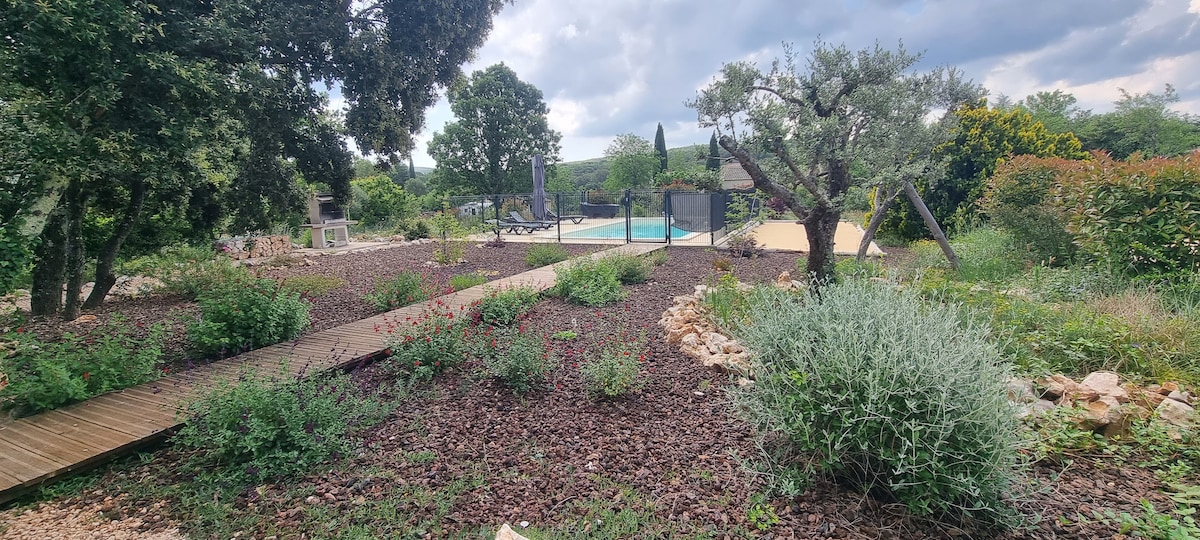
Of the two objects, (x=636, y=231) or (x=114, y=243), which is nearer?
(x=114, y=243)

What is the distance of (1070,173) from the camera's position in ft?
18.7

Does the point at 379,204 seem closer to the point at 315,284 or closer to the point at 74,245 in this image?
the point at 315,284

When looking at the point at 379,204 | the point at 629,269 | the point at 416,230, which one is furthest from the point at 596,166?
the point at 629,269

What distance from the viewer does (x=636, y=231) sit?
16.6 m

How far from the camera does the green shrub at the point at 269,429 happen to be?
2.57 metres

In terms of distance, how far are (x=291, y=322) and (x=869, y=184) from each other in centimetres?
600

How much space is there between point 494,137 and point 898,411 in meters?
30.4

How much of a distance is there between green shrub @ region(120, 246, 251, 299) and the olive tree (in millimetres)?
6337

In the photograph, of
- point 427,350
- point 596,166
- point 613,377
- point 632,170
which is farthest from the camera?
point 596,166

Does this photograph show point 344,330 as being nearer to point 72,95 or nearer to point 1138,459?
point 72,95

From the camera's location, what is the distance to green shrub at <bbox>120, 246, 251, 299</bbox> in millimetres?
6684

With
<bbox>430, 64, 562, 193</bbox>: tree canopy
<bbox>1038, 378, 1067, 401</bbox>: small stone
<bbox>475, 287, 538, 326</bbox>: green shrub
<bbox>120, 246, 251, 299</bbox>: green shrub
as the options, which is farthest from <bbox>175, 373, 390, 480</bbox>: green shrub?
<bbox>430, 64, 562, 193</bbox>: tree canopy

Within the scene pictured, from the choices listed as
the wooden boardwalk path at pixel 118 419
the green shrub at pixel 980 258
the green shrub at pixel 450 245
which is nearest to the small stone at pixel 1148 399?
the green shrub at pixel 980 258

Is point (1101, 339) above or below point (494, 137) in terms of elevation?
below
